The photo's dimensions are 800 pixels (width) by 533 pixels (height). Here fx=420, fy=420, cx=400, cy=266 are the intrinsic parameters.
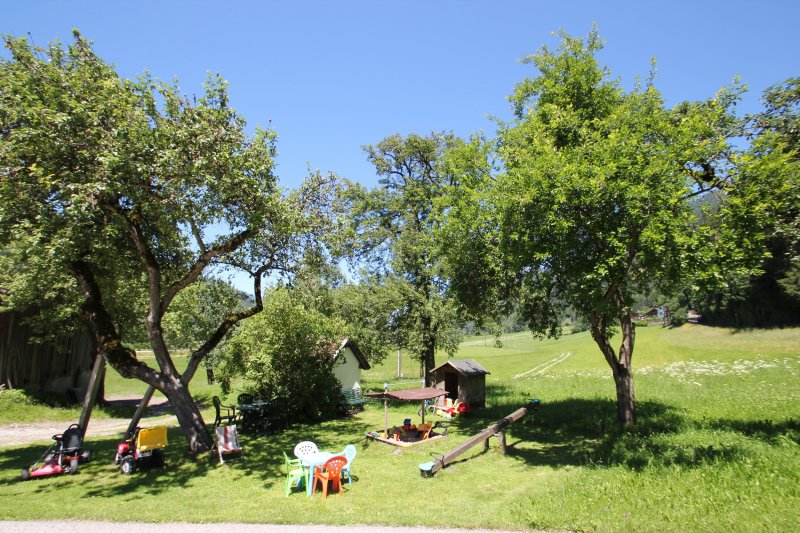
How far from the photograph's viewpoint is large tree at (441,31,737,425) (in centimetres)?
1073

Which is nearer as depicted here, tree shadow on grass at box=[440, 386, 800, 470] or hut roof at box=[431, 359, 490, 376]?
tree shadow on grass at box=[440, 386, 800, 470]

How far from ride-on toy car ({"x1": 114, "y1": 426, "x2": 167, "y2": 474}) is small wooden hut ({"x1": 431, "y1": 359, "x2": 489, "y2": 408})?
47.9 ft

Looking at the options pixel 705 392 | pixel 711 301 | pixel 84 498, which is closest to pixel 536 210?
pixel 84 498

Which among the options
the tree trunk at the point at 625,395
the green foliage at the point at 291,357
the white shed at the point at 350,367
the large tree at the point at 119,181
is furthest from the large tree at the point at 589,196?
the white shed at the point at 350,367

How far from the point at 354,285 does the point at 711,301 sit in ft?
197

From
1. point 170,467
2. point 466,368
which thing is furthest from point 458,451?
point 466,368

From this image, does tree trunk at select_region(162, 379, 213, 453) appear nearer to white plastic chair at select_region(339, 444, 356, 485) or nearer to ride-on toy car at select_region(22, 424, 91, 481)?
ride-on toy car at select_region(22, 424, 91, 481)

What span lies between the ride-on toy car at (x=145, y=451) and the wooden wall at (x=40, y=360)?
16179mm

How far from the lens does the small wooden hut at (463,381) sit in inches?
922

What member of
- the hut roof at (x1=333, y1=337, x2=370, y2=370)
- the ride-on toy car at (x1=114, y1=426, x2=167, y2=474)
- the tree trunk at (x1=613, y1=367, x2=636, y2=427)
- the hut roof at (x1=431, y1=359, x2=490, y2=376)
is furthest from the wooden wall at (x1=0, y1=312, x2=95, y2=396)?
the tree trunk at (x1=613, y1=367, x2=636, y2=427)

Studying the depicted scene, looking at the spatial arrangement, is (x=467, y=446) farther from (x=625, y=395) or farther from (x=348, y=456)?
(x=625, y=395)

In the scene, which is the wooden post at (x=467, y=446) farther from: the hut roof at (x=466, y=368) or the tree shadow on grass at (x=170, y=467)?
the hut roof at (x=466, y=368)

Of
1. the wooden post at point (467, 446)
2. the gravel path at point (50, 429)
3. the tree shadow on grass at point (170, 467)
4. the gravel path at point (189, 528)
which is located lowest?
the gravel path at point (50, 429)

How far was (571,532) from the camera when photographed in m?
7.66
